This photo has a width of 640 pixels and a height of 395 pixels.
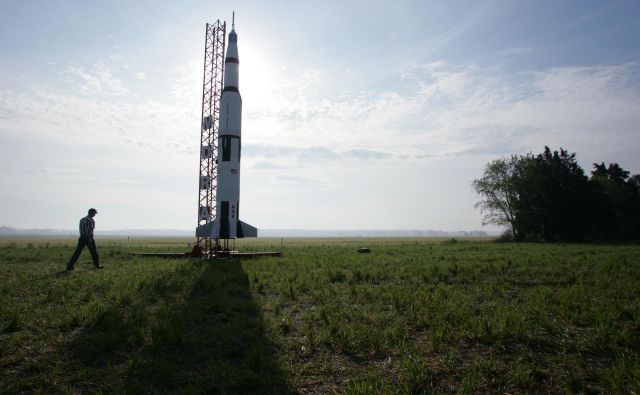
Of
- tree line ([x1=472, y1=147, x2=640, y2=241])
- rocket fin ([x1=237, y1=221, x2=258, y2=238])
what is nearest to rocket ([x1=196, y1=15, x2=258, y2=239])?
rocket fin ([x1=237, y1=221, x2=258, y2=238])

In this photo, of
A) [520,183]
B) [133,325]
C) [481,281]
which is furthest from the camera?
[520,183]

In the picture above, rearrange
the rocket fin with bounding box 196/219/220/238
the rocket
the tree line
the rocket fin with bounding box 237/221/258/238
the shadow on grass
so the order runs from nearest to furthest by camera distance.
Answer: the shadow on grass → the rocket fin with bounding box 196/219/220/238 → the rocket → the rocket fin with bounding box 237/221/258/238 → the tree line

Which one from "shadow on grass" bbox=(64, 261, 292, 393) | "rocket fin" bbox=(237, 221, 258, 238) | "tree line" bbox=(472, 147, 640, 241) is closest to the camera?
"shadow on grass" bbox=(64, 261, 292, 393)

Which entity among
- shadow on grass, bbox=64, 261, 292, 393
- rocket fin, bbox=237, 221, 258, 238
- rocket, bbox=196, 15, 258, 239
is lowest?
shadow on grass, bbox=64, 261, 292, 393

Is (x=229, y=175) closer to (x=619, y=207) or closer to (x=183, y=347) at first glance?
(x=183, y=347)

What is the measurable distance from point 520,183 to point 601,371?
5630cm

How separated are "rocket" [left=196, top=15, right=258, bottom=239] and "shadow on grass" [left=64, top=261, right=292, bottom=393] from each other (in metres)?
14.9

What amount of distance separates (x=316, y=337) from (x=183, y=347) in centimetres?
236

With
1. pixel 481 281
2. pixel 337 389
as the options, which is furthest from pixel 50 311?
pixel 481 281

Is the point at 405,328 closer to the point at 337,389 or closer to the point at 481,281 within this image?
the point at 337,389

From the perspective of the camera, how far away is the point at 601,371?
589 cm

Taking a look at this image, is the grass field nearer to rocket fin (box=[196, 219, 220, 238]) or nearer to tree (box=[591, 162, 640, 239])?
rocket fin (box=[196, 219, 220, 238])

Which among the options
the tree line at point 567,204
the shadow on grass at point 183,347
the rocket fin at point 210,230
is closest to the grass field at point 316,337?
the shadow on grass at point 183,347

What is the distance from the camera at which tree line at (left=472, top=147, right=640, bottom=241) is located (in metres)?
51.2
